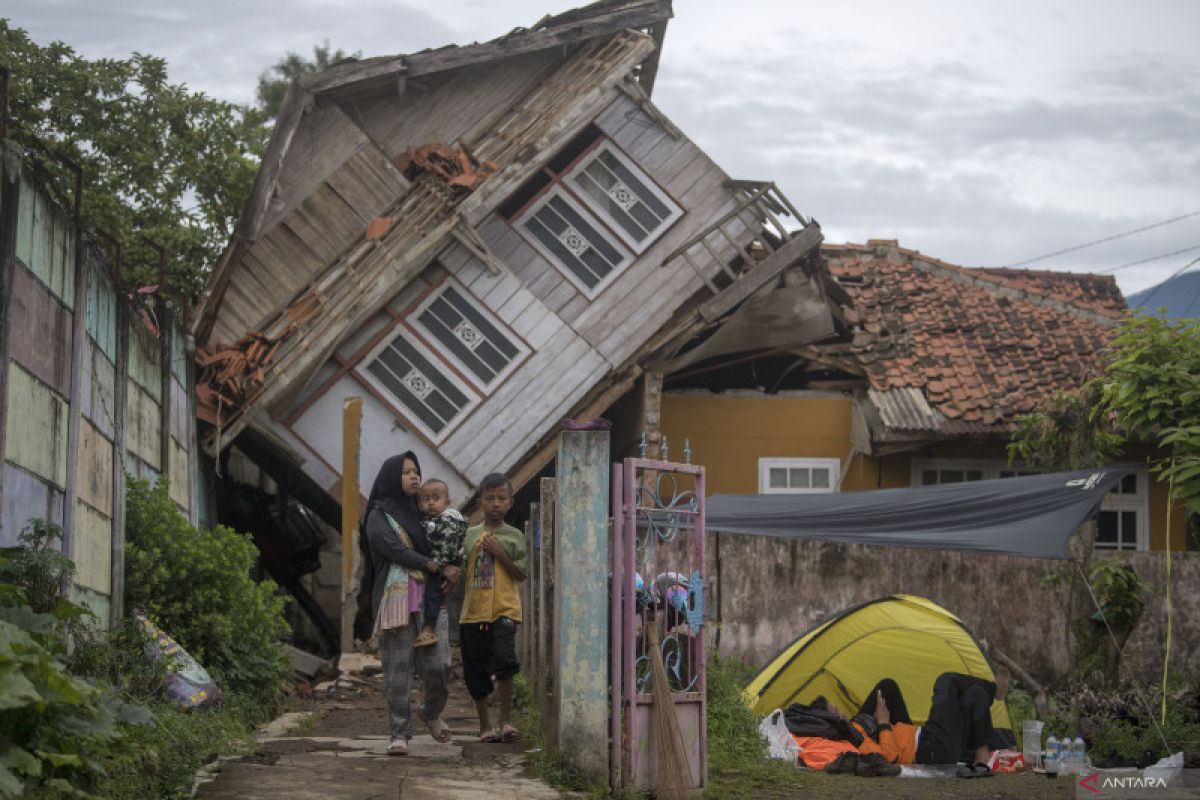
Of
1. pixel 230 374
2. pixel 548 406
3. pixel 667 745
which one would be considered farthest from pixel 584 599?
pixel 548 406

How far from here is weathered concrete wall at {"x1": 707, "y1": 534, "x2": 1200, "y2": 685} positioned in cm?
1442

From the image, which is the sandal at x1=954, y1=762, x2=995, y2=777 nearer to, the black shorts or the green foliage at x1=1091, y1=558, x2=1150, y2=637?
the green foliage at x1=1091, y1=558, x2=1150, y2=637

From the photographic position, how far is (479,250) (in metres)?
16.7

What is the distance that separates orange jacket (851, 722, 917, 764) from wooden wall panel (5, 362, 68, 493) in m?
5.85

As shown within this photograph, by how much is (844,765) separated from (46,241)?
611 cm

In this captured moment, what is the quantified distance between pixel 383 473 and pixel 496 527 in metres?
0.83

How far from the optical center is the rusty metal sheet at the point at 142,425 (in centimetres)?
1078

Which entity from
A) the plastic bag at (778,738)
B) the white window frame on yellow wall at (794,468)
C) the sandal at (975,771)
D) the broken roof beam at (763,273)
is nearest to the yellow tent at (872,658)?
the plastic bag at (778,738)

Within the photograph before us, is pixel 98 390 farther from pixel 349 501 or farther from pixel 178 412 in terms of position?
pixel 349 501

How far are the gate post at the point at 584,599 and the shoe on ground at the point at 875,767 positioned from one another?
10.3 ft

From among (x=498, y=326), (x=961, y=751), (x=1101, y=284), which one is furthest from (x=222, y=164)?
(x=1101, y=284)

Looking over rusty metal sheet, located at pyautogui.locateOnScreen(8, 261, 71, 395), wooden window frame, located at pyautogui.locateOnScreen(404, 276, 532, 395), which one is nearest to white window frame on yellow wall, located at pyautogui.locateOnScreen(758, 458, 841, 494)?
wooden window frame, located at pyautogui.locateOnScreen(404, 276, 532, 395)

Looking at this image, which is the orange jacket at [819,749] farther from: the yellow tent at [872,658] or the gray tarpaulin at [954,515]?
the gray tarpaulin at [954,515]

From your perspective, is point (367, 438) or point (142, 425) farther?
point (367, 438)
